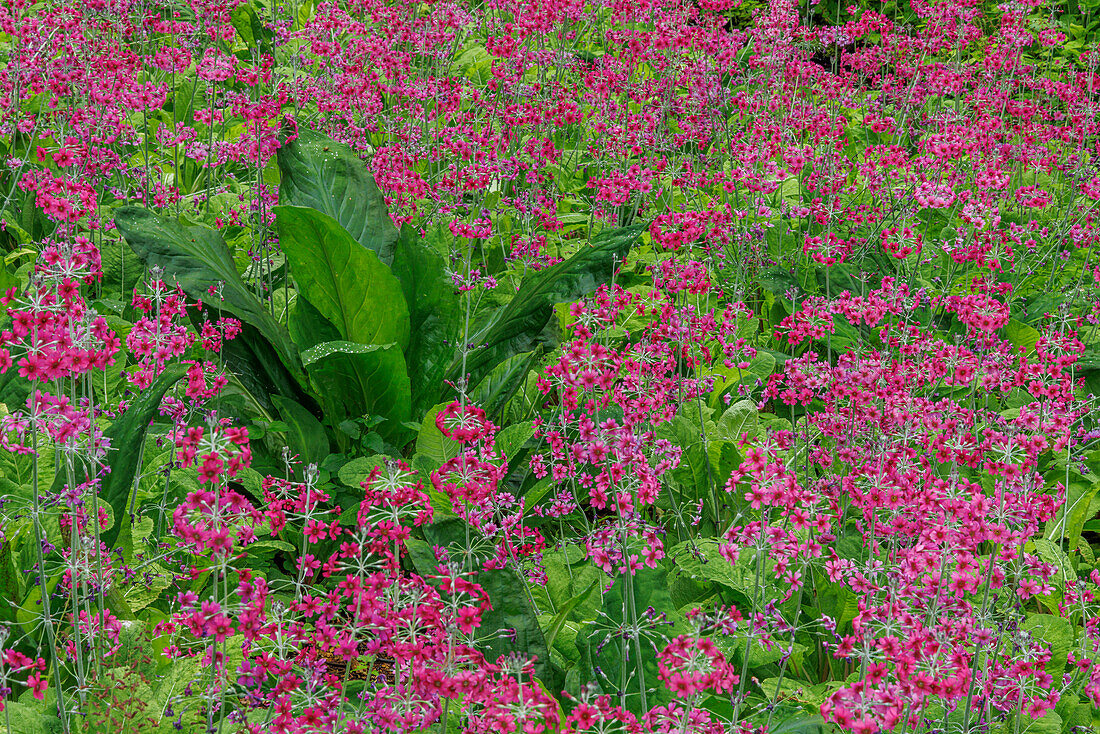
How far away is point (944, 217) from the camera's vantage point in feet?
20.6

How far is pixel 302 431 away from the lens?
3443mm

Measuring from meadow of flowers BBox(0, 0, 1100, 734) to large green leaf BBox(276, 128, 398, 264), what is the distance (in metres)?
0.02

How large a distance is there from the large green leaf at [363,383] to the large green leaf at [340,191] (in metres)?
0.67

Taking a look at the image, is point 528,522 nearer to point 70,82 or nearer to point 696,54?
point 70,82

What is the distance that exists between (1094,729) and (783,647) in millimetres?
1016

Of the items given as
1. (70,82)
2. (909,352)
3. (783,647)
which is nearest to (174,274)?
(70,82)

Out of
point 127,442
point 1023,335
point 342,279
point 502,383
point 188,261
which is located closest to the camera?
point 127,442

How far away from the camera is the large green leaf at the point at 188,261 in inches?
131

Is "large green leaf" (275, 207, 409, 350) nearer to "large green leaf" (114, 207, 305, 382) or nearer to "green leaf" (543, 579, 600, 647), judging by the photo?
"large green leaf" (114, 207, 305, 382)

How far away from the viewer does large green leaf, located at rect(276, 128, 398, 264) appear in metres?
4.09

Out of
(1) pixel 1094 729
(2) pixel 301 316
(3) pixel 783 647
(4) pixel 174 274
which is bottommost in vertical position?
(1) pixel 1094 729

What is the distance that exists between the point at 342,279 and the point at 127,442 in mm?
1155

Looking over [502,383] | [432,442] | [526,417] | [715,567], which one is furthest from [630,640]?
[526,417]

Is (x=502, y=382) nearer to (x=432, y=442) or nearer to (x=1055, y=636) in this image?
(x=432, y=442)
